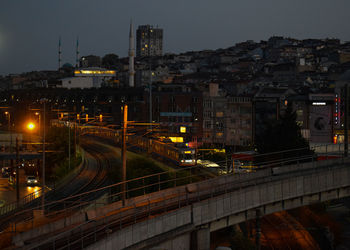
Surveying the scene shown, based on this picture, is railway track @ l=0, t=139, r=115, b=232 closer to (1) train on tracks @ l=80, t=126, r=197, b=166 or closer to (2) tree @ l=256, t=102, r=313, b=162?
(1) train on tracks @ l=80, t=126, r=197, b=166

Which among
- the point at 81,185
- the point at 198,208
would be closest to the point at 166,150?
the point at 81,185

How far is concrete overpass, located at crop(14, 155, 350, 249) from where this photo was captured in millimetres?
15148

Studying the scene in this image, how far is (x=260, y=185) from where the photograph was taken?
20.1 m

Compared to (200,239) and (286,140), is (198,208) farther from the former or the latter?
(286,140)

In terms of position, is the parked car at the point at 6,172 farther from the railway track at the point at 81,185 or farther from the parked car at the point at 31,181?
the railway track at the point at 81,185

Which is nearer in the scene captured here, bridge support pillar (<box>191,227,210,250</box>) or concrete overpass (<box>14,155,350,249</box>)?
concrete overpass (<box>14,155,350,249</box>)

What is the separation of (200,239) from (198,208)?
1222 millimetres

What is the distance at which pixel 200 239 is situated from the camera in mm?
18078

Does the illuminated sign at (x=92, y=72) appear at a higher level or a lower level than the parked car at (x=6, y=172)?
higher

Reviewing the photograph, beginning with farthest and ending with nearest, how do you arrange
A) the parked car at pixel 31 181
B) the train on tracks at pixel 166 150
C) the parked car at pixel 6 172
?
the parked car at pixel 6 172 → the parked car at pixel 31 181 → the train on tracks at pixel 166 150

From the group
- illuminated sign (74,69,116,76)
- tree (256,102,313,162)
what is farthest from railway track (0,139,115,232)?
illuminated sign (74,69,116,76)

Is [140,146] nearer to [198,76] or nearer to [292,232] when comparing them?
[292,232]

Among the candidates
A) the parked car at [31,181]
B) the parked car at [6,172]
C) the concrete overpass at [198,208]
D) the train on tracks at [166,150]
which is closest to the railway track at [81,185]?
the train on tracks at [166,150]

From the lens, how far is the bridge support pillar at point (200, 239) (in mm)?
17812
